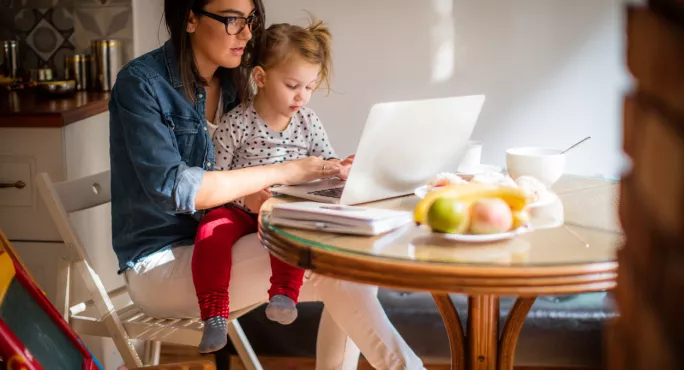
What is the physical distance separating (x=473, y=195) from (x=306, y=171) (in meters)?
0.56

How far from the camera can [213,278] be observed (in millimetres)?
1858

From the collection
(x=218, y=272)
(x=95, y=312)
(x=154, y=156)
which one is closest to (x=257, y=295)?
(x=218, y=272)

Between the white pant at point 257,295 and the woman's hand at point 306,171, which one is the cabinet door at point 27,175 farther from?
the woman's hand at point 306,171

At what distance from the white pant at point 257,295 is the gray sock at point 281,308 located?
0.13 metres

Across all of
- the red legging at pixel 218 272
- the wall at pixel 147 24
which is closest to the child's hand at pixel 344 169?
the red legging at pixel 218 272

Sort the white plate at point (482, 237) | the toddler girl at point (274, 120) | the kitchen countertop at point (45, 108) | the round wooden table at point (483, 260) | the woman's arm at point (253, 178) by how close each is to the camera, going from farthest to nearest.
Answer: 1. the kitchen countertop at point (45, 108)
2. the toddler girl at point (274, 120)
3. the woman's arm at point (253, 178)
4. the white plate at point (482, 237)
5. the round wooden table at point (483, 260)

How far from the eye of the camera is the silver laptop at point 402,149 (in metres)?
1.67

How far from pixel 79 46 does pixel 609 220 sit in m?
2.45

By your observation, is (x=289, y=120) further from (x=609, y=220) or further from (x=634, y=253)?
(x=634, y=253)

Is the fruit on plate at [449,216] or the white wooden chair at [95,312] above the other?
the fruit on plate at [449,216]

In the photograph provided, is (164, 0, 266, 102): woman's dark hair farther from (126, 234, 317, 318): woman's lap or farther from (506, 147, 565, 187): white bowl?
(506, 147, 565, 187): white bowl

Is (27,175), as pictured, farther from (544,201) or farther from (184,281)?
(544,201)

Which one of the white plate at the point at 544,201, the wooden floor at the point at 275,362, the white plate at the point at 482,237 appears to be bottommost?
the wooden floor at the point at 275,362

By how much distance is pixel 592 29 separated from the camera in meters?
2.84
